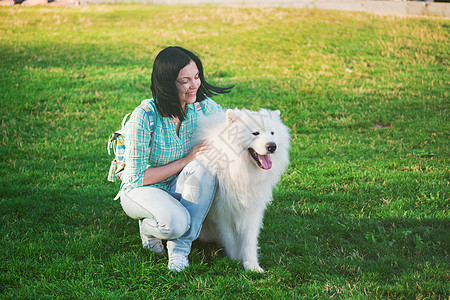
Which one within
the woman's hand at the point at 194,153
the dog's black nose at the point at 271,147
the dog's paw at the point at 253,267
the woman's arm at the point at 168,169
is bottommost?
the dog's paw at the point at 253,267

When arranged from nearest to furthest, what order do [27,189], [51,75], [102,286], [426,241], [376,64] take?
[102,286] < [426,241] < [27,189] < [51,75] < [376,64]

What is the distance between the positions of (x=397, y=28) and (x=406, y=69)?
3.55m

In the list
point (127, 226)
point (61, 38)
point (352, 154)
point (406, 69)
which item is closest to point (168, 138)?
point (127, 226)

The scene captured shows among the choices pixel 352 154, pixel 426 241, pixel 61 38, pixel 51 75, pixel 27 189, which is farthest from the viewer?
pixel 61 38

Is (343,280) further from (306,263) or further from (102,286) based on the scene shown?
(102,286)

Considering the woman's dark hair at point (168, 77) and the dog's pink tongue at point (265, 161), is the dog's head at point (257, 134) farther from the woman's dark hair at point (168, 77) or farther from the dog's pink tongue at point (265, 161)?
the woman's dark hair at point (168, 77)

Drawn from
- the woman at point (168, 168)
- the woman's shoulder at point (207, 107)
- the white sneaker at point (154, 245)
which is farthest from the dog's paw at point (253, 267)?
the woman's shoulder at point (207, 107)

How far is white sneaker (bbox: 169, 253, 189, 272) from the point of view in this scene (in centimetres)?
323

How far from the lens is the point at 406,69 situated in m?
10.1

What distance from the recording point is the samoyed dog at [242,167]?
123 inches

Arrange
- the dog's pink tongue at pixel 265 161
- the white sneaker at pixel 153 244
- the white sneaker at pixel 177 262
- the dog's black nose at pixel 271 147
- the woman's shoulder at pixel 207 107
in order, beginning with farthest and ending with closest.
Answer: the woman's shoulder at pixel 207 107, the white sneaker at pixel 153 244, the white sneaker at pixel 177 262, the dog's pink tongue at pixel 265 161, the dog's black nose at pixel 271 147

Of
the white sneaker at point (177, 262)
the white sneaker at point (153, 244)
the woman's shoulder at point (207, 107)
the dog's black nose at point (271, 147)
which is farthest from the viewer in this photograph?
the woman's shoulder at point (207, 107)

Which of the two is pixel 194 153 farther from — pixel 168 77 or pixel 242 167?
pixel 168 77

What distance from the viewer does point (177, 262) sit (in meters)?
3.25
